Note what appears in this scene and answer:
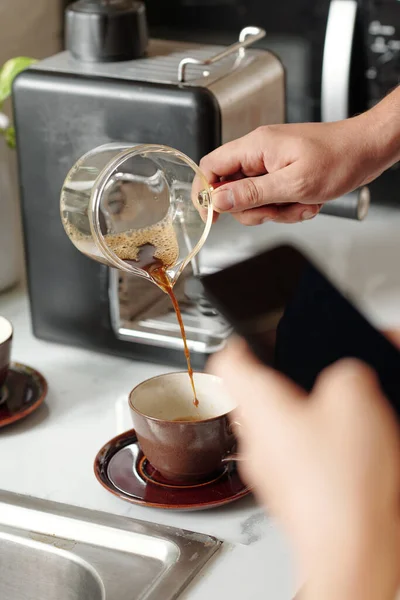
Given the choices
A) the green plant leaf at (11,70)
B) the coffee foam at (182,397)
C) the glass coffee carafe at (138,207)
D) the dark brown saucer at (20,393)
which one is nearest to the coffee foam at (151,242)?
the glass coffee carafe at (138,207)

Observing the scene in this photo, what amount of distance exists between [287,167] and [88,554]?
16.7 inches

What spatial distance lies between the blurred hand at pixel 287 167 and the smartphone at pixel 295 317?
8 centimetres

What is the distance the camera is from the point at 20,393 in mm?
1115

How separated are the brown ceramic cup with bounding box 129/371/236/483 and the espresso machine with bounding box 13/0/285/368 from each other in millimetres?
166

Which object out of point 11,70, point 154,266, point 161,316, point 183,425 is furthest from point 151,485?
point 11,70

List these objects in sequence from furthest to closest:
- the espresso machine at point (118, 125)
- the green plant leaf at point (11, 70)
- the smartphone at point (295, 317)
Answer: the green plant leaf at point (11, 70) < the espresso machine at point (118, 125) < the smartphone at point (295, 317)

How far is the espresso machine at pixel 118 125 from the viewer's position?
106 cm

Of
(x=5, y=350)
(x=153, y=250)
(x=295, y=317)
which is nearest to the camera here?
(x=295, y=317)

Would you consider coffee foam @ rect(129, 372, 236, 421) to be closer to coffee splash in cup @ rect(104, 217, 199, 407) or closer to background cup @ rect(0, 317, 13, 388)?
coffee splash in cup @ rect(104, 217, 199, 407)

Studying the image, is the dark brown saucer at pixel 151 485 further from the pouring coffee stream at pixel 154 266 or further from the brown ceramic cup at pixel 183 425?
the pouring coffee stream at pixel 154 266

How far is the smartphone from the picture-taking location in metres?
0.79

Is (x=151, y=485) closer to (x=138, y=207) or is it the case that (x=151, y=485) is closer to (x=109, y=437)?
(x=109, y=437)

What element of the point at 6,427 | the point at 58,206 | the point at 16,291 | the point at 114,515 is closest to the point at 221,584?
the point at 114,515

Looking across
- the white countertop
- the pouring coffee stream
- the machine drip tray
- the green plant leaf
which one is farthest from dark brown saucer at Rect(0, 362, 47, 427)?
the green plant leaf
